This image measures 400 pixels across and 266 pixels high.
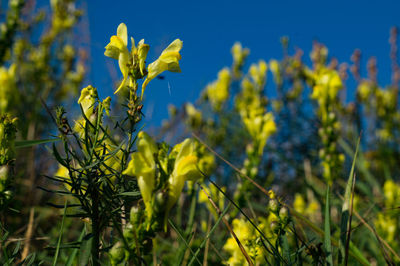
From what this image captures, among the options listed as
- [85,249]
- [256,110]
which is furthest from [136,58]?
[256,110]

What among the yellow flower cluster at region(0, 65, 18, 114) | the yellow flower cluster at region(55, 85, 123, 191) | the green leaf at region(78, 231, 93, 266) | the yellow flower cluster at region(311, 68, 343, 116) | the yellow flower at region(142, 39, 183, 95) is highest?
the yellow flower cluster at region(0, 65, 18, 114)

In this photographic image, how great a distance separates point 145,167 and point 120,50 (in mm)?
261

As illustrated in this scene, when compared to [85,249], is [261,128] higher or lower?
higher

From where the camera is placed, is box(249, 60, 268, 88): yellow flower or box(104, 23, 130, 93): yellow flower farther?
box(249, 60, 268, 88): yellow flower

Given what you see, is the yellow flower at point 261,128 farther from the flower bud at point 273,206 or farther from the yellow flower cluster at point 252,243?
the flower bud at point 273,206

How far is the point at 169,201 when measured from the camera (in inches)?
22.3

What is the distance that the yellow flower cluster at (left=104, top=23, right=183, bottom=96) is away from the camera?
2.30 feet

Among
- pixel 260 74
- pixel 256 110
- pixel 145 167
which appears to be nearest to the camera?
pixel 145 167

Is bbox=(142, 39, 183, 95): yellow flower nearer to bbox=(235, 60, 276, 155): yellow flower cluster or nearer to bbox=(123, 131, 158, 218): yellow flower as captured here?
bbox=(123, 131, 158, 218): yellow flower

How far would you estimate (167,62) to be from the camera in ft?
2.33

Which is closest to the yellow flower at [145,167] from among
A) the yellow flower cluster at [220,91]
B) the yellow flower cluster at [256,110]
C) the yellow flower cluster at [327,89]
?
the yellow flower cluster at [256,110]

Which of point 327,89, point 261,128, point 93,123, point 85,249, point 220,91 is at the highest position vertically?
point 220,91

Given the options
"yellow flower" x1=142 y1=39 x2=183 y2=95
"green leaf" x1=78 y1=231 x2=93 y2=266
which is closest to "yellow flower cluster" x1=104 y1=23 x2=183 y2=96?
"yellow flower" x1=142 y1=39 x2=183 y2=95

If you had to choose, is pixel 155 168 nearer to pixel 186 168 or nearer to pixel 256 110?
pixel 186 168
